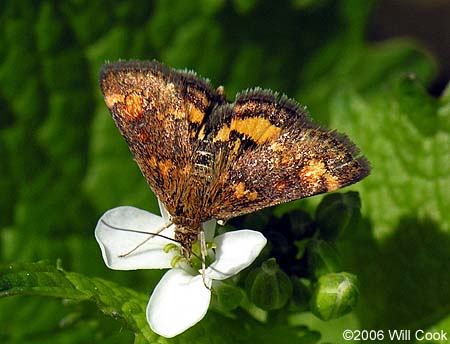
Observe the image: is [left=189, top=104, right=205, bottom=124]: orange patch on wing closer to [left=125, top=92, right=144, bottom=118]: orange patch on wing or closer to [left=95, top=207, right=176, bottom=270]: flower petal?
[left=125, top=92, right=144, bottom=118]: orange patch on wing

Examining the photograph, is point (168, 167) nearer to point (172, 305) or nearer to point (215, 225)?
point (215, 225)

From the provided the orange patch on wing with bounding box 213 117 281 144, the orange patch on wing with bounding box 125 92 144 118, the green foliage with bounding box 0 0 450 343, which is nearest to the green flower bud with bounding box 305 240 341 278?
the green foliage with bounding box 0 0 450 343

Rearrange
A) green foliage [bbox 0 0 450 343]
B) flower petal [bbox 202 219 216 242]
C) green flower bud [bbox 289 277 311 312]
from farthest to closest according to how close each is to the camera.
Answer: green foliage [bbox 0 0 450 343] < green flower bud [bbox 289 277 311 312] < flower petal [bbox 202 219 216 242]

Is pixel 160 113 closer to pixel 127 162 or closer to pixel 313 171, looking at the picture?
pixel 313 171

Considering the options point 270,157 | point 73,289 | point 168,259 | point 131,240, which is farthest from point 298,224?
point 73,289

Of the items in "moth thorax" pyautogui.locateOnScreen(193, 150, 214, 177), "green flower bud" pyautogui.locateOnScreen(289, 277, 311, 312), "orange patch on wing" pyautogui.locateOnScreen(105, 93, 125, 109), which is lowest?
"green flower bud" pyautogui.locateOnScreen(289, 277, 311, 312)

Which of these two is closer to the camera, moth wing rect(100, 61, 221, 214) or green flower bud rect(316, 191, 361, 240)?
moth wing rect(100, 61, 221, 214)

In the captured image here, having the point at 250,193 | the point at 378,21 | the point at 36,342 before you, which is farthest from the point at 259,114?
the point at 378,21
